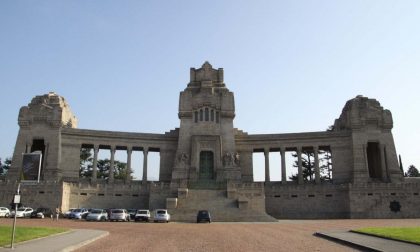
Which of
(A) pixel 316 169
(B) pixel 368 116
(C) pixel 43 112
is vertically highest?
(C) pixel 43 112

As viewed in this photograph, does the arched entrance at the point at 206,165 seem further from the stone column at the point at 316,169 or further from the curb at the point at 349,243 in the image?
the curb at the point at 349,243

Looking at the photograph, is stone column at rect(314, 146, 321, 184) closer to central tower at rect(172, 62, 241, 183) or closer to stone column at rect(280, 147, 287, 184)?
stone column at rect(280, 147, 287, 184)

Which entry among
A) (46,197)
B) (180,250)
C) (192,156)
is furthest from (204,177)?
(180,250)

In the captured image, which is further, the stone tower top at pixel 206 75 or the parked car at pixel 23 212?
the stone tower top at pixel 206 75

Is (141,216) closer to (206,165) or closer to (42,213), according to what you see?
(42,213)

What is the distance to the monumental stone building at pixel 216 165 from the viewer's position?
55.7m

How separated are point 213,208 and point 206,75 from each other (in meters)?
34.9

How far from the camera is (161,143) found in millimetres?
75750

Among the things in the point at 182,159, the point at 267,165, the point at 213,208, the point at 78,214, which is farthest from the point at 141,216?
the point at 267,165

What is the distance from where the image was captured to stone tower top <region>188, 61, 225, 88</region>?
7881cm

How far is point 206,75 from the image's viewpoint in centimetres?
7919

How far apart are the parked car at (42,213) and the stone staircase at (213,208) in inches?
641

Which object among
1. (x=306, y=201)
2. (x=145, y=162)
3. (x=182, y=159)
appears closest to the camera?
(x=306, y=201)

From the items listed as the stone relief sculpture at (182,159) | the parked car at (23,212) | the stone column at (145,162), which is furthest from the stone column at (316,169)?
the parked car at (23,212)
